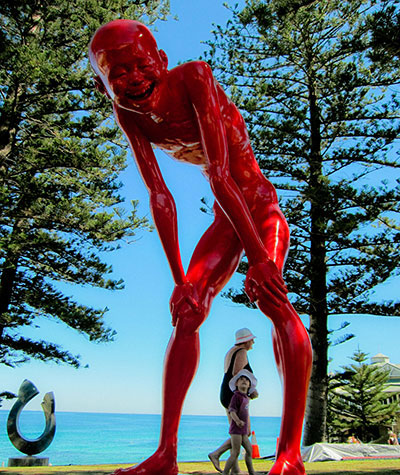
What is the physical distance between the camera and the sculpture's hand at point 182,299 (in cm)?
218

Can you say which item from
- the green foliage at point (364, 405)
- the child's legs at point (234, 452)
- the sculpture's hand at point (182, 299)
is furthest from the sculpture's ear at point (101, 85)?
the green foliage at point (364, 405)

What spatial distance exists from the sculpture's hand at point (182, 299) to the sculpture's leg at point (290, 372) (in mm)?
276

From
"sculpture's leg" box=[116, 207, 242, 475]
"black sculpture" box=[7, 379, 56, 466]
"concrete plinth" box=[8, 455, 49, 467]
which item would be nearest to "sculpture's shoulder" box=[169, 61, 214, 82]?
"sculpture's leg" box=[116, 207, 242, 475]

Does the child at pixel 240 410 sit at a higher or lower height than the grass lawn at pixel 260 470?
higher

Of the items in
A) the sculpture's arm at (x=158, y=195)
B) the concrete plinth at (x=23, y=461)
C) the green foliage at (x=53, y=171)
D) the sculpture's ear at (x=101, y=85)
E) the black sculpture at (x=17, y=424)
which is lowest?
the concrete plinth at (x=23, y=461)

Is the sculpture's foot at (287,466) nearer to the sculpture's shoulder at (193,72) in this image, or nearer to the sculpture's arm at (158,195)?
the sculpture's arm at (158,195)

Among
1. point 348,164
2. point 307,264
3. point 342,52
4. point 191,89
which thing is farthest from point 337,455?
point 342,52

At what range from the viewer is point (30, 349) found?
1248cm

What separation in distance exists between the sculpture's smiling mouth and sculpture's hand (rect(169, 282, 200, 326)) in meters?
0.85

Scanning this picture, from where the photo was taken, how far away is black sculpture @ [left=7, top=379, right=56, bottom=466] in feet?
28.3

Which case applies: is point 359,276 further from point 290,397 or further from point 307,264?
point 290,397

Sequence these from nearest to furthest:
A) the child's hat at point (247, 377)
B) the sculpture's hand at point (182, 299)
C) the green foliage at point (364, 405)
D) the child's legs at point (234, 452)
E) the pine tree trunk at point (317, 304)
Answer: the sculpture's hand at point (182, 299), the child's legs at point (234, 452), the child's hat at point (247, 377), the pine tree trunk at point (317, 304), the green foliage at point (364, 405)

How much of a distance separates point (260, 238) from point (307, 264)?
1068 cm

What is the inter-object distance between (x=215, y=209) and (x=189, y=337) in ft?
2.24
